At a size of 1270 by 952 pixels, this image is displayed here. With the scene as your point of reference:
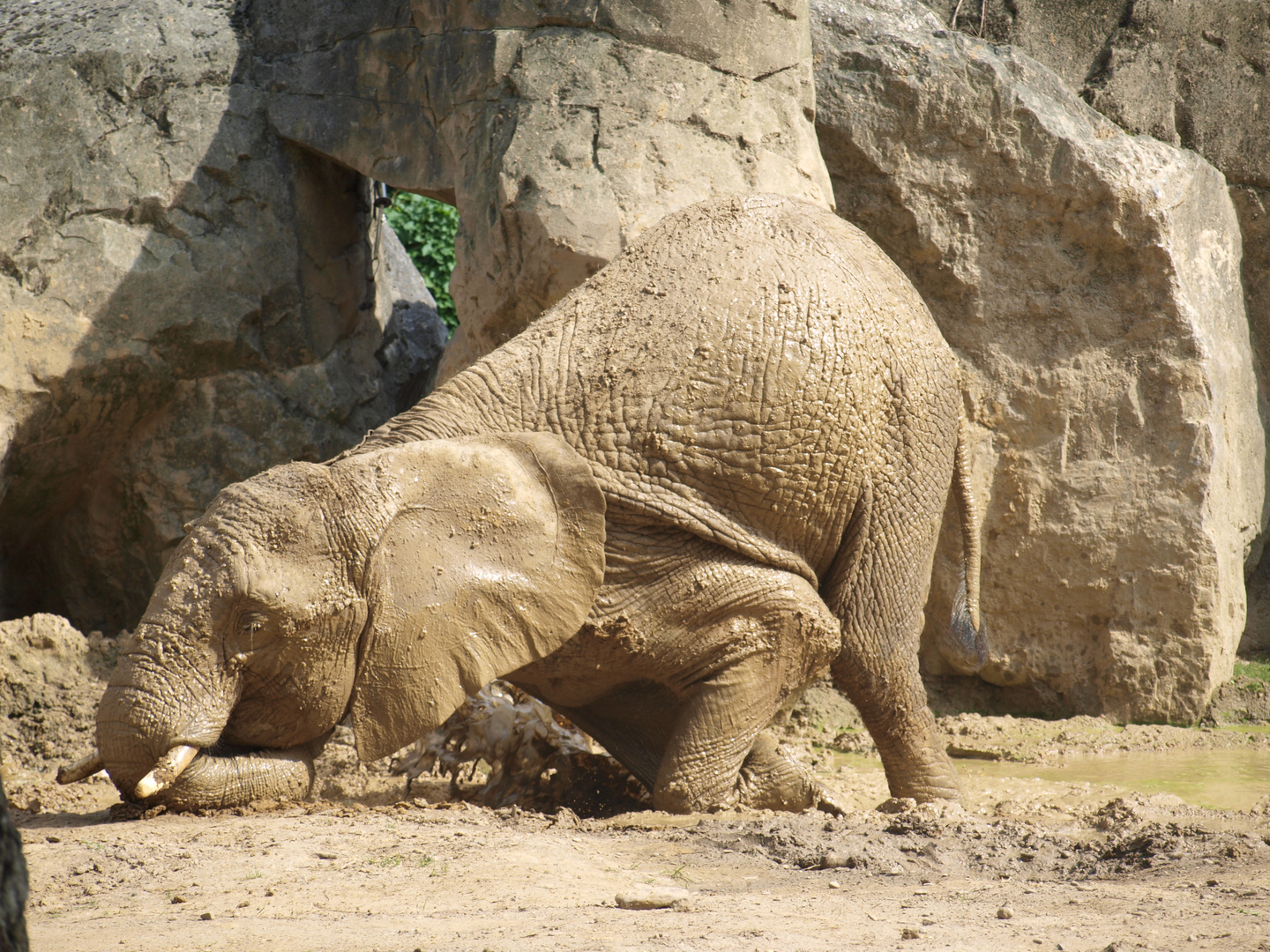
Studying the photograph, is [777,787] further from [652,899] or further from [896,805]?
[652,899]

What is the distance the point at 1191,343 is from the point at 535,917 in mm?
4789

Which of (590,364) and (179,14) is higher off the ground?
(179,14)

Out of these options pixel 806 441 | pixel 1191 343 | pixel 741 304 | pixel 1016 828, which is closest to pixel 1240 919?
pixel 1016 828

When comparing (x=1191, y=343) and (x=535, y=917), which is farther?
(x=1191, y=343)

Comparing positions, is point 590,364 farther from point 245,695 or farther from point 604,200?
point 245,695

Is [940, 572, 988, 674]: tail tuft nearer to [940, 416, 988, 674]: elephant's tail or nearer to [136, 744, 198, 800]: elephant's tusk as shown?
[940, 416, 988, 674]: elephant's tail

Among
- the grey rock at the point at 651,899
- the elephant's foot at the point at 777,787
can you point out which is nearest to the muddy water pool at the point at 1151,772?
the elephant's foot at the point at 777,787

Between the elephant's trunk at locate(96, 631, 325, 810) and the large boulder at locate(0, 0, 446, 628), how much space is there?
234 cm

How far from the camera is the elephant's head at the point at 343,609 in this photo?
354cm

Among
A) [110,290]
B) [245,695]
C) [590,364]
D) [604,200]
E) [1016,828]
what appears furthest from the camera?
[110,290]

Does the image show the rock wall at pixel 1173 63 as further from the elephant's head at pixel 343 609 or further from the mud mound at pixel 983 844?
the elephant's head at pixel 343 609

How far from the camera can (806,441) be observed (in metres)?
4.23

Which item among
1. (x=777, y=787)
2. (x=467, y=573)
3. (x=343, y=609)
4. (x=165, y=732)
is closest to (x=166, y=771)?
(x=165, y=732)

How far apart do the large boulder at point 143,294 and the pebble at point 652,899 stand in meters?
3.79
